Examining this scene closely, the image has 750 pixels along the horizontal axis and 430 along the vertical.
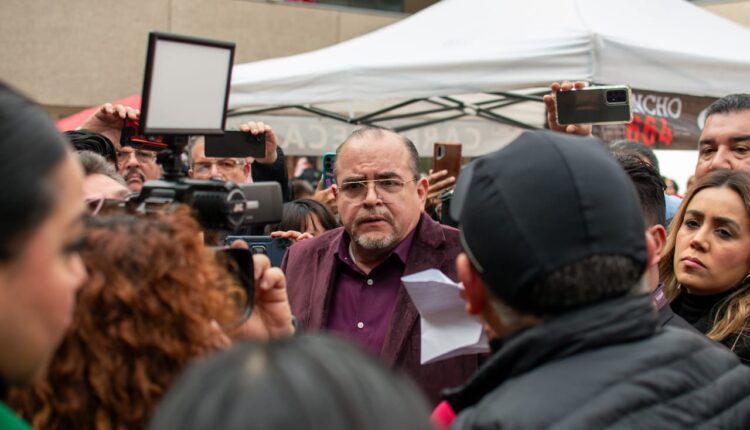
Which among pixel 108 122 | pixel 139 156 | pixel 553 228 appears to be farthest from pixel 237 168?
pixel 553 228

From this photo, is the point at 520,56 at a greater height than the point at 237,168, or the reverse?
the point at 520,56

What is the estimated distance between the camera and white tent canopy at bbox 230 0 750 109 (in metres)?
5.34

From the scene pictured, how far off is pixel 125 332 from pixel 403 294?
178cm

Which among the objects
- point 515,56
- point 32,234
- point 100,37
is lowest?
point 32,234

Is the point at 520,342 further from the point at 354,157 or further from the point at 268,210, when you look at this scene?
the point at 354,157

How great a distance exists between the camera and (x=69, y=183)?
3.67 feet

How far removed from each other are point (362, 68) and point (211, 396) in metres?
5.28

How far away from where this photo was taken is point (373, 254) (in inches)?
128

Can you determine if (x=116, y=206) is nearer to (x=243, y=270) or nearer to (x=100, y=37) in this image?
(x=243, y=270)

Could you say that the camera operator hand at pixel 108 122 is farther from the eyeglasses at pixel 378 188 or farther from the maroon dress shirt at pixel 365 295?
the maroon dress shirt at pixel 365 295

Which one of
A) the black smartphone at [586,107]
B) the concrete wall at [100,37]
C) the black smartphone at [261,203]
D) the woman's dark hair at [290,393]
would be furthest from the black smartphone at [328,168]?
the concrete wall at [100,37]

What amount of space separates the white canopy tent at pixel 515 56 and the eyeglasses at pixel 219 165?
1.55m

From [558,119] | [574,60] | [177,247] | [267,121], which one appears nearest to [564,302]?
[177,247]

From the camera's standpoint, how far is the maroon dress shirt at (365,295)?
3133 millimetres
